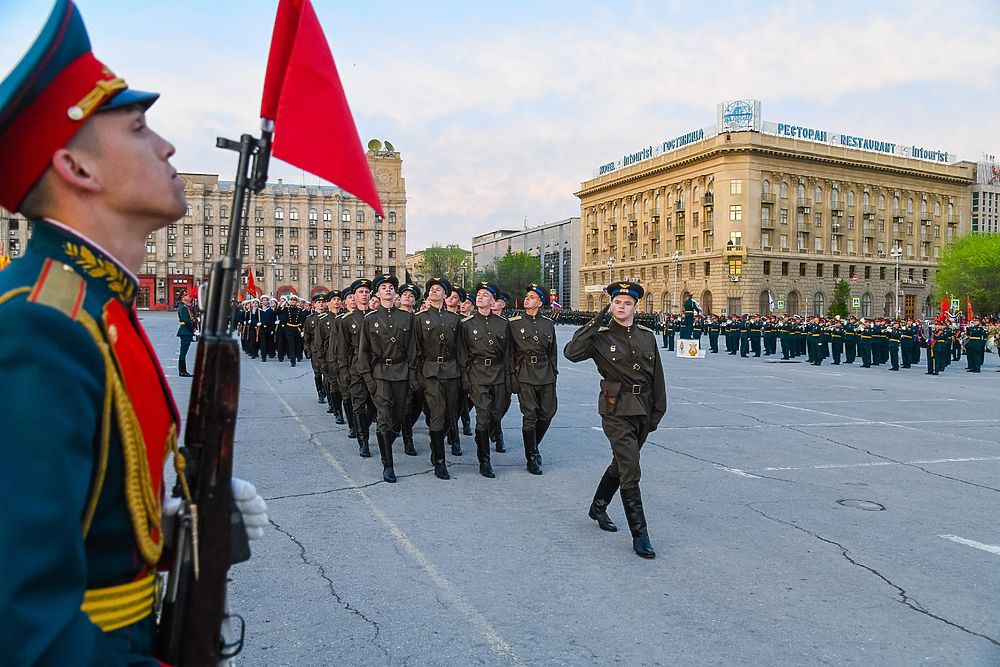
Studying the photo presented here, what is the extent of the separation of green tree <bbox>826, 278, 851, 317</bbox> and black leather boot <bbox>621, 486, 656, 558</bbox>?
253ft

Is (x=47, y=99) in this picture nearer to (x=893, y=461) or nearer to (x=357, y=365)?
(x=357, y=365)

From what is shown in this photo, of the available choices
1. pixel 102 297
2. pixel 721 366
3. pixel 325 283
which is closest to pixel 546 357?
pixel 102 297

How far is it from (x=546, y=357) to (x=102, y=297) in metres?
8.11

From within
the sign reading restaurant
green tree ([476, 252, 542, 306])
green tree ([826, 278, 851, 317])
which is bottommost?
green tree ([826, 278, 851, 317])

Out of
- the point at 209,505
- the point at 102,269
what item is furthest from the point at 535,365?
the point at 102,269

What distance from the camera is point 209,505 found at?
1641mm

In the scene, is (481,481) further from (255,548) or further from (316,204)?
(316,204)

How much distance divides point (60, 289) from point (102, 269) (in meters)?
0.12

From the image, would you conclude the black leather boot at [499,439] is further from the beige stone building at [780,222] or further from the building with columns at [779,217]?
the building with columns at [779,217]

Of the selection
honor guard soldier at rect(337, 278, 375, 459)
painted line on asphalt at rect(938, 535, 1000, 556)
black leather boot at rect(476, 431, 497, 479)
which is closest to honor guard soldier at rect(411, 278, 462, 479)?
black leather boot at rect(476, 431, 497, 479)

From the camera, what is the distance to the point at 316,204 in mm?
109938

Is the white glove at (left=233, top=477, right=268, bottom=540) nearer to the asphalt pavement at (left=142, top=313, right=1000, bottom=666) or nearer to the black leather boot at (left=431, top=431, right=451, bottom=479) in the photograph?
the asphalt pavement at (left=142, top=313, right=1000, bottom=666)

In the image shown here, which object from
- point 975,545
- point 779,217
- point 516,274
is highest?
point 779,217

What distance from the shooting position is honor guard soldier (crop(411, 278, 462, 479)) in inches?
350
